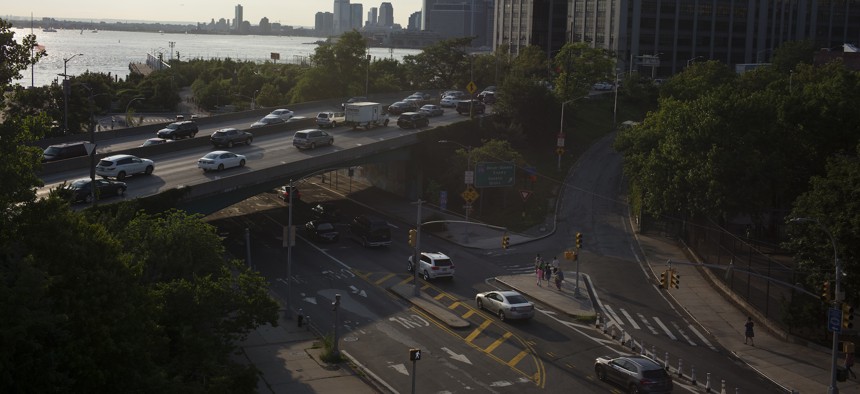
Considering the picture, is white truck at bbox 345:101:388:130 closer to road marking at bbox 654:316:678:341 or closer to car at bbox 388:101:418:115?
car at bbox 388:101:418:115

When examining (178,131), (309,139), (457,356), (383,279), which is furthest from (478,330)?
(178,131)

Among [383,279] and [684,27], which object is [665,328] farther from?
[684,27]

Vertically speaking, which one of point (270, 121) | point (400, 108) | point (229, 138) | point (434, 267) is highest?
point (400, 108)

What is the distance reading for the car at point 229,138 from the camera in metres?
74.7

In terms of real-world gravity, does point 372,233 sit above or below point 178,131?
below

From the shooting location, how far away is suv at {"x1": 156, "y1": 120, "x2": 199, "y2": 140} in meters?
78.6

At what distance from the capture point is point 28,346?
21109mm

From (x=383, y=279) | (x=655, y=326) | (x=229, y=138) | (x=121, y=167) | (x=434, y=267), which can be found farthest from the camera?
(x=229, y=138)

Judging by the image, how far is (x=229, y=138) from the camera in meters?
75.2

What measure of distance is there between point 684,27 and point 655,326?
126458 mm

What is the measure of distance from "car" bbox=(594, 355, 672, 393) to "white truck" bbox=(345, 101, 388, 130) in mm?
52600

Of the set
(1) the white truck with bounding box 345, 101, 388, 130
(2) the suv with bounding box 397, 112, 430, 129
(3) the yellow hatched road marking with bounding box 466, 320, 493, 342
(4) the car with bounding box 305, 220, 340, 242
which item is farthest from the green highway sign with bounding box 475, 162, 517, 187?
(3) the yellow hatched road marking with bounding box 466, 320, 493, 342

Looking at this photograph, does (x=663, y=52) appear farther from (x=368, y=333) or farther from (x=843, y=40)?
(x=368, y=333)

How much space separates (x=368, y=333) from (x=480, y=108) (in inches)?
2301
